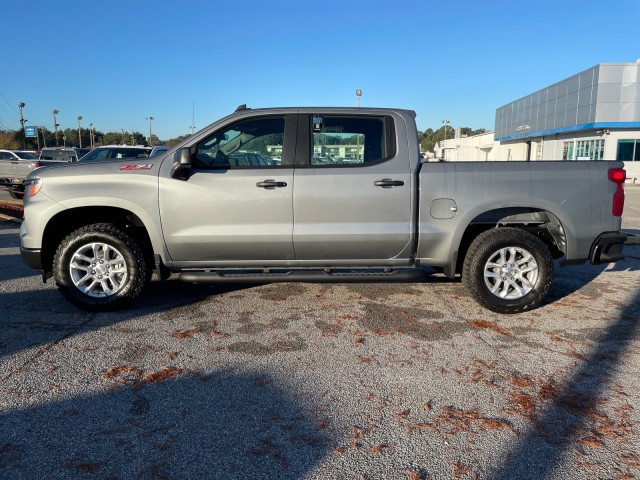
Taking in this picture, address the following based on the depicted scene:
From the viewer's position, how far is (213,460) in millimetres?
2729

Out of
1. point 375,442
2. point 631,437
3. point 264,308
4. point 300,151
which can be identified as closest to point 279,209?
point 300,151

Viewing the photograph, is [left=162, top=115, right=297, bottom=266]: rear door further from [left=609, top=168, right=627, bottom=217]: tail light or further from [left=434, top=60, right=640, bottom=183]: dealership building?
[left=434, top=60, right=640, bottom=183]: dealership building

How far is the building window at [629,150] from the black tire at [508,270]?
108 ft

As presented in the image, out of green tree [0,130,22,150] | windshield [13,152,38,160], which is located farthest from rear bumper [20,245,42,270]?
green tree [0,130,22,150]

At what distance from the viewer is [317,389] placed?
354 cm

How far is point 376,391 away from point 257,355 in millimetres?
1081

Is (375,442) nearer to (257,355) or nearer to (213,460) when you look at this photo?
(213,460)

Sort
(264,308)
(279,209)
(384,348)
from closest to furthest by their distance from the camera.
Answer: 1. (384,348)
2. (279,209)
3. (264,308)

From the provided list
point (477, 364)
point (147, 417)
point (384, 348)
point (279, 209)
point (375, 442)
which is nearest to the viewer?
point (375, 442)

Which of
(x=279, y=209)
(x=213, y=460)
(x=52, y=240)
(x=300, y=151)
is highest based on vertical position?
(x=300, y=151)

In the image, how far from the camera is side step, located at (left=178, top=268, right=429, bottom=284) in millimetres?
5004

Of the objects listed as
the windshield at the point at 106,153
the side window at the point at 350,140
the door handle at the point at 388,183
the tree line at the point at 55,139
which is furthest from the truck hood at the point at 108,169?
the tree line at the point at 55,139

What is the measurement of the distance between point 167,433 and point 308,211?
8.47 feet

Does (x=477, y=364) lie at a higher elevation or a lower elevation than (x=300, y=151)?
lower
